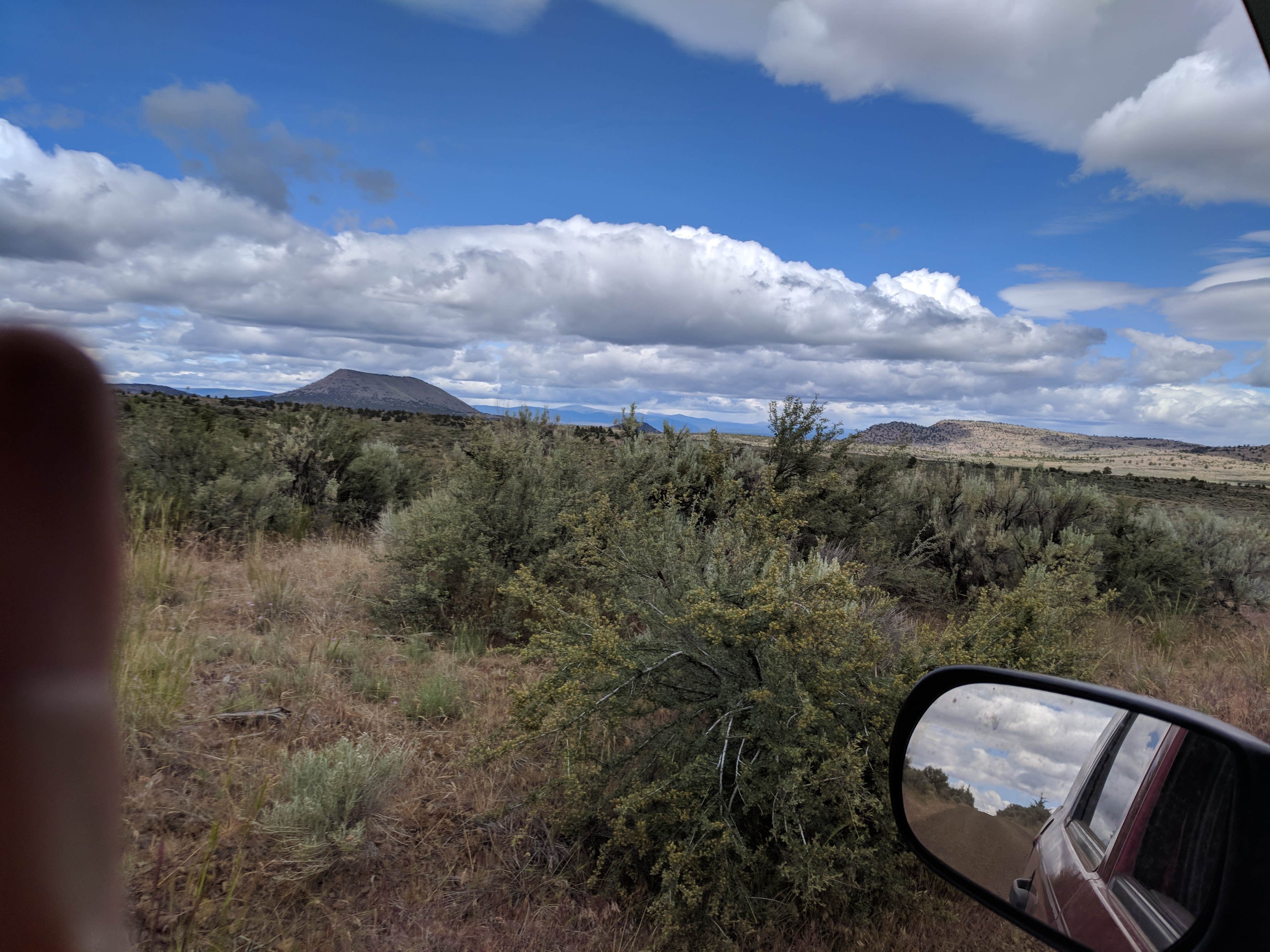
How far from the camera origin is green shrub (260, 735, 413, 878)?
3.08 m

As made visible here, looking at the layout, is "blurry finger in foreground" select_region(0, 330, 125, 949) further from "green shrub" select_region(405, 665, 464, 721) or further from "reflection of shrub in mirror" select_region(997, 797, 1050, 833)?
"green shrub" select_region(405, 665, 464, 721)

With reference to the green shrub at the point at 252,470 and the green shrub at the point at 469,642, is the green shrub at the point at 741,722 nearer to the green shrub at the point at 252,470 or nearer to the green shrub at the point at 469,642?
the green shrub at the point at 469,642

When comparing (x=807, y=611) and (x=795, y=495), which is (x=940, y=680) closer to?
(x=807, y=611)

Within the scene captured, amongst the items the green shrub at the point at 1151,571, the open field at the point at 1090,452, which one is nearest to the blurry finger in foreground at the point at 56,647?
the green shrub at the point at 1151,571

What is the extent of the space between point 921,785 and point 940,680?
37 cm

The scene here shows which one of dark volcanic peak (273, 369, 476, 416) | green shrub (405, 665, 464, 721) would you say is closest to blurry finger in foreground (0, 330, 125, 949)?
green shrub (405, 665, 464, 721)

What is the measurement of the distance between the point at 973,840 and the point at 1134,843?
50 cm

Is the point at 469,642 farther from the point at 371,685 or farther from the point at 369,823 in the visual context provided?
the point at 369,823

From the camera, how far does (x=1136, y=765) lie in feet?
5.16

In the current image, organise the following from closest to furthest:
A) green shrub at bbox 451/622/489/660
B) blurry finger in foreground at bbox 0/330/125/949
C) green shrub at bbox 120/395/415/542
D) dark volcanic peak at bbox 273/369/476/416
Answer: blurry finger in foreground at bbox 0/330/125/949 → green shrub at bbox 451/622/489/660 → green shrub at bbox 120/395/415/542 → dark volcanic peak at bbox 273/369/476/416

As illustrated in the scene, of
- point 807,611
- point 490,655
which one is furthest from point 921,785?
point 490,655

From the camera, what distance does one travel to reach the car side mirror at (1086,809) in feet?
3.86

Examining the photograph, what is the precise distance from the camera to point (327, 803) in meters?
3.28

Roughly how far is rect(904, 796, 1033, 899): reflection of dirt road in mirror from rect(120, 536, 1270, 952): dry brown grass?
4.32 feet
